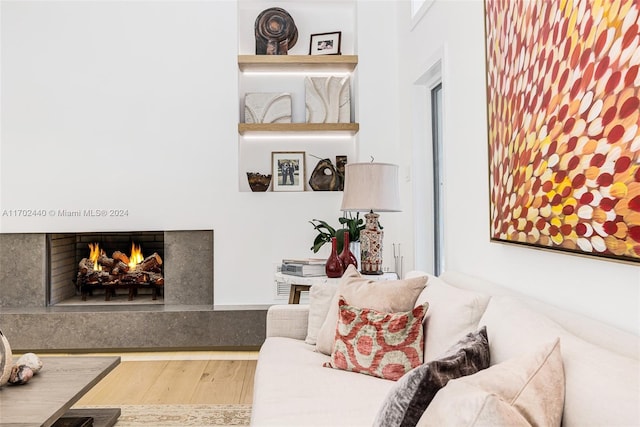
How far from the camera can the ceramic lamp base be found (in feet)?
10.2

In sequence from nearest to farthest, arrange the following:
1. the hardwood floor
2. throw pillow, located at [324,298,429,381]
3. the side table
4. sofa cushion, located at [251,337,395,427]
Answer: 1. sofa cushion, located at [251,337,395,427]
2. throw pillow, located at [324,298,429,381]
3. the hardwood floor
4. the side table

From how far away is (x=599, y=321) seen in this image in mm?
1426

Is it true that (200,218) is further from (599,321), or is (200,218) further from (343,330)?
(599,321)

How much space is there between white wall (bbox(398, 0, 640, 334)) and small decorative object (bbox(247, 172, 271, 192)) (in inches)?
59.8

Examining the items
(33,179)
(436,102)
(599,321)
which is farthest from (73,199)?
(599,321)

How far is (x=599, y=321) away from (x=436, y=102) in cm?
232

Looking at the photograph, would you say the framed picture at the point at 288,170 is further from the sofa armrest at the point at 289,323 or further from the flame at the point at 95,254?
the sofa armrest at the point at 289,323

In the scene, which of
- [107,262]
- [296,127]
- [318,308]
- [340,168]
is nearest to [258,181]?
[296,127]

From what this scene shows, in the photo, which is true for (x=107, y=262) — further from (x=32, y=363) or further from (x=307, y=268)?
(x=32, y=363)

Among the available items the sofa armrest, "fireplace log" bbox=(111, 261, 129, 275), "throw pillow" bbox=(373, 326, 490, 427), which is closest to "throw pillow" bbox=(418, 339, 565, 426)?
"throw pillow" bbox=(373, 326, 490, 427)

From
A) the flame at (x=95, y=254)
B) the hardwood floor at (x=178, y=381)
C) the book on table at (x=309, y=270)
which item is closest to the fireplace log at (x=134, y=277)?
the flame at (x=95, y=254)

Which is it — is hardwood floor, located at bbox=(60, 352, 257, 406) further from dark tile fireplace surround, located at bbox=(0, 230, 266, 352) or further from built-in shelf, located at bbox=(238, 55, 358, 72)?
built-in shelf, located at bbox=(238, 55, 358, 72)

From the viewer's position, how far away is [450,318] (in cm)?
181

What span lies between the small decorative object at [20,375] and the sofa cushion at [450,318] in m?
1.64
